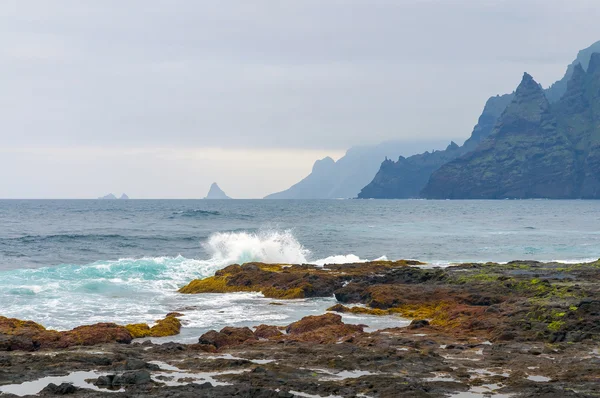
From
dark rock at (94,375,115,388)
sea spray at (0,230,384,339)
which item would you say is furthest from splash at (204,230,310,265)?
dark rock at (94,375,115,388)

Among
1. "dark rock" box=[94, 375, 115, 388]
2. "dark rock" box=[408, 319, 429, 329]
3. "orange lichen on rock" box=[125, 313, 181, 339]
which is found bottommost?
"orange lichen on rock" box=[125, 313, 181, 339]

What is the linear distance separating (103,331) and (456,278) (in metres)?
19.4

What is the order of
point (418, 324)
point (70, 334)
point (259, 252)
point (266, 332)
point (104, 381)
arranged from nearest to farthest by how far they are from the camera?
point (104, 381)
point (70, 334)
point (266, 332)
point (418, 324)
point (259, 252)

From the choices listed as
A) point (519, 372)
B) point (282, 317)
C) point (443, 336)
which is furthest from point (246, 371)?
point (282, 317)

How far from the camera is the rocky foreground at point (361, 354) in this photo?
1330cm

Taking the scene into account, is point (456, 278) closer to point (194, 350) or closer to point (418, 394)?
point (194, 350)

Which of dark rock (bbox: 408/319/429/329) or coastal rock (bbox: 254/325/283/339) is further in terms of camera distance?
dark rock (bbox: 408/319/429/329)

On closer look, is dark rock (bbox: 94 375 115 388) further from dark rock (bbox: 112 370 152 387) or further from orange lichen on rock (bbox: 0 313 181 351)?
orange lichen on rock (bbox: 0 313 181 351)

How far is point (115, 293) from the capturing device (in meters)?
33.9

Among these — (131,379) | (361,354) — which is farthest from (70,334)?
(361,354)

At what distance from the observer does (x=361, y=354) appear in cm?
Result: 1656

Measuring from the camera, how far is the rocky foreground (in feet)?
43.7

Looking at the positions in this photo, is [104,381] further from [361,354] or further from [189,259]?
[189,259]

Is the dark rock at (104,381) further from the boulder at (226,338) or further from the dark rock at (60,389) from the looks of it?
the boulder at (226,338)
